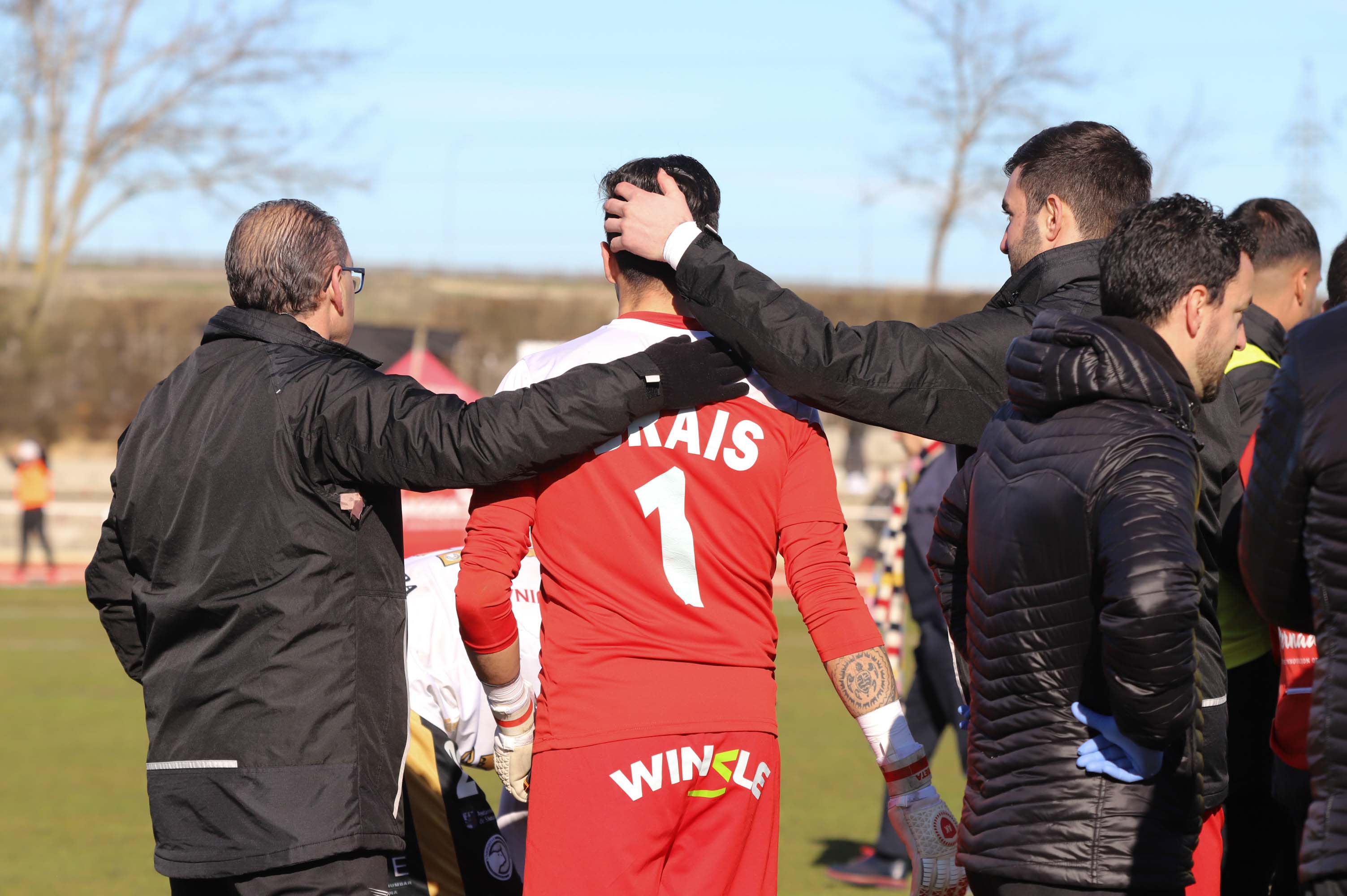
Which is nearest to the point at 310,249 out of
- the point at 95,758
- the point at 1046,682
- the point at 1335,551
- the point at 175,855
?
the point at 175,855

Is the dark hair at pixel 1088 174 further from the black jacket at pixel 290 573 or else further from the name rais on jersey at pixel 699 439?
the black jacket at pixel 290 573

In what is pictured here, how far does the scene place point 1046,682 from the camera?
2697 millimetres

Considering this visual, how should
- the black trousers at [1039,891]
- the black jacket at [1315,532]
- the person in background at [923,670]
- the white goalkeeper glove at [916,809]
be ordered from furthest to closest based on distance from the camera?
the person in background at [923,670]
the white goalkeeper glove at [916,809]
the black trousers at [1039,891]
the black jacket at [1315,532]

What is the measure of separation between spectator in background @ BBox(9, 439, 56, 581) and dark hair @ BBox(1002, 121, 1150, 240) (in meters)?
20.4

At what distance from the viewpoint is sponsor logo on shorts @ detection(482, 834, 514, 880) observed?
13.5 feet

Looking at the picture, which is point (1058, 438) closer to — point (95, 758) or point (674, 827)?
point (674, 827)

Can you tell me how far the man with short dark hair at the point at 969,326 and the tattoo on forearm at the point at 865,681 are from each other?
22.8 inches

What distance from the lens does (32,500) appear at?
69.5ft

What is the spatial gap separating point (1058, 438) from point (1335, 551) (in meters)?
0.54

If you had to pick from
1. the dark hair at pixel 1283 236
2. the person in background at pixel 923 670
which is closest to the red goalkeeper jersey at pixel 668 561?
the dark hair at pixel 1283 236

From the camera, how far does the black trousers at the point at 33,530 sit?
21.2 m

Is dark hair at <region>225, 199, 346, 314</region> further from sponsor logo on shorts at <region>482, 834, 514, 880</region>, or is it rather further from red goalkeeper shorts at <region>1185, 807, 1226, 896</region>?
red goalkeeper shorts at <region>1185, 807, 1226, 896</region>

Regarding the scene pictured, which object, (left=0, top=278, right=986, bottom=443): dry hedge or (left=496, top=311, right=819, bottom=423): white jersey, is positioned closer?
(left=496, top=311, right=819, bottom=423): white jersey

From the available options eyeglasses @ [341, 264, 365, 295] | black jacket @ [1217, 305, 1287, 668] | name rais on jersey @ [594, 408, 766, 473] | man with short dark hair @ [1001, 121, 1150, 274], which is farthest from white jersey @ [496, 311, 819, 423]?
black jacket @ [1217, 305, 1287, 668]
